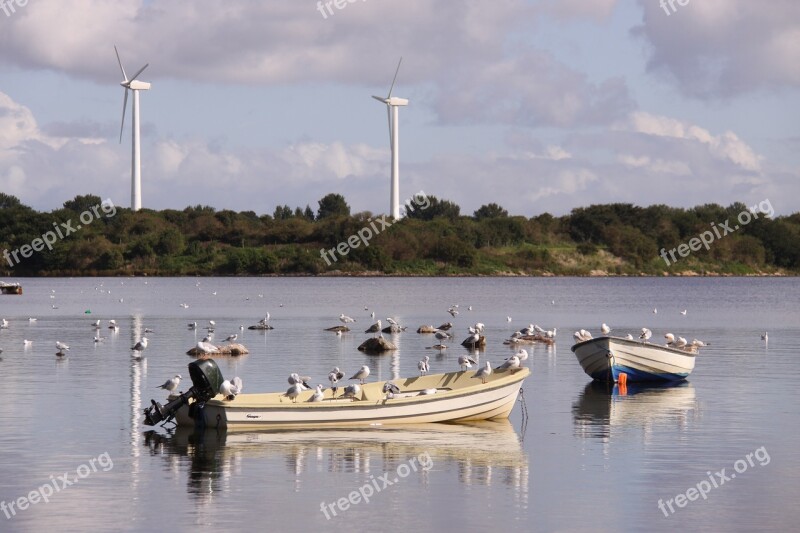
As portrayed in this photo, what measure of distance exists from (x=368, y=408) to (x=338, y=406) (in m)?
0.74

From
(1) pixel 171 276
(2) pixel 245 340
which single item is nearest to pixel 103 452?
(2) pixel 245 340

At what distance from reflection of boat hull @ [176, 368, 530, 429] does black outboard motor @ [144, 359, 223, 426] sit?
0.24m

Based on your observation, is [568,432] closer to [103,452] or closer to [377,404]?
[377,404]

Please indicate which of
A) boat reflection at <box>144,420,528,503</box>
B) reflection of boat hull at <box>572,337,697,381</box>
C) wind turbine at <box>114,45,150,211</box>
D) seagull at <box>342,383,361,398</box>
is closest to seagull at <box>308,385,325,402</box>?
seagull at <box>342,383,361,398</box>

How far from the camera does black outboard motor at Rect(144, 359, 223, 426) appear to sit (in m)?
29.6

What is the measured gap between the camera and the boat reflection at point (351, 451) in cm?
2523

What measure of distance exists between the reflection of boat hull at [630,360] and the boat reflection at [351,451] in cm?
947

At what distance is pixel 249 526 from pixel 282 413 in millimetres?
8715

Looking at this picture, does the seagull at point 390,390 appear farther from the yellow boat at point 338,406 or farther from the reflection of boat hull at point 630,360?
the reflection of boat hull at point 630,360

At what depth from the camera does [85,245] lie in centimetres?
19662

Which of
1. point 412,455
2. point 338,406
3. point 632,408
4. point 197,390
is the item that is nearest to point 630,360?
point 632,408

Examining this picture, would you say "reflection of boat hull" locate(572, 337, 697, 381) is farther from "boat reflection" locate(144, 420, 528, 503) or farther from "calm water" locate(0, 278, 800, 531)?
"boat reflection" locate(144, 420, 528, 503)

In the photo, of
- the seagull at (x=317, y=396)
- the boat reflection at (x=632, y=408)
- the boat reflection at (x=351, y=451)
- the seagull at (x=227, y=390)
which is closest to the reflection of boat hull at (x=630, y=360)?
the boat reflection at (x=632, y=408)

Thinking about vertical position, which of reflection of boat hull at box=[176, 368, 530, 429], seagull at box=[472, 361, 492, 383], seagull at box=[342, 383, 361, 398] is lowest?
reflection of boat hull at box=[176, 368, 530, 429]
